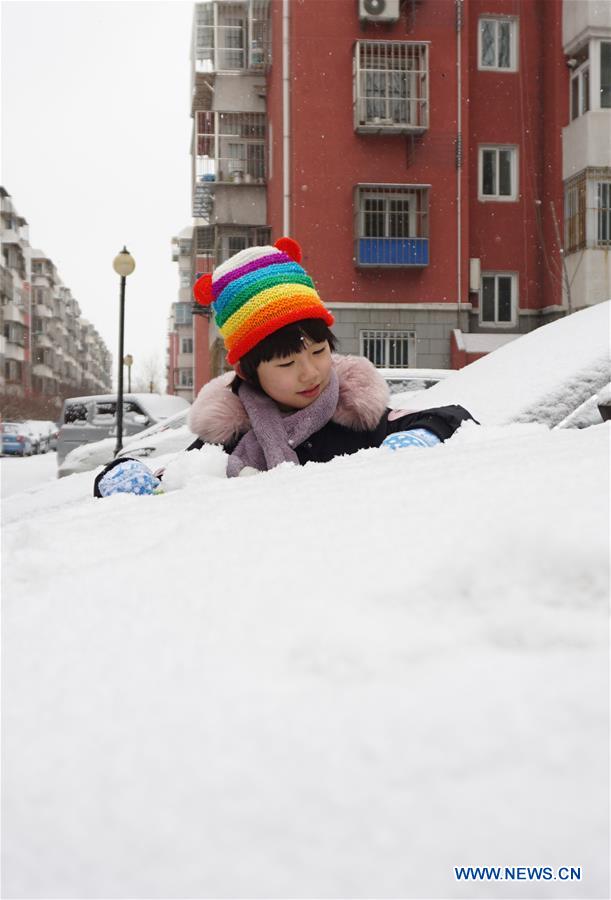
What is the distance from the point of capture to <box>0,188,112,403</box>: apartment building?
5331cm

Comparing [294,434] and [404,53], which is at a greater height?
[404,53]

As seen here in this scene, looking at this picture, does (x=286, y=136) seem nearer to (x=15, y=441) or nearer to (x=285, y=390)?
Answer: (x=285, y=390)

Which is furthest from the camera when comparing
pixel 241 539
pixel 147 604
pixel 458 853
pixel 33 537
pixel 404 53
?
pixel 404 53

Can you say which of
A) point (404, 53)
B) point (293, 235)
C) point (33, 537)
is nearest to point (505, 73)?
point (404, 53)

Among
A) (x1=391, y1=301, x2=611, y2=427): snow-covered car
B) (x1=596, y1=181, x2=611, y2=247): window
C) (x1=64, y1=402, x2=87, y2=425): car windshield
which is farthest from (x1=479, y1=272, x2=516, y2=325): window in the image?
(x1=391, y1=301, x2=611, y2=427): snow-covered car

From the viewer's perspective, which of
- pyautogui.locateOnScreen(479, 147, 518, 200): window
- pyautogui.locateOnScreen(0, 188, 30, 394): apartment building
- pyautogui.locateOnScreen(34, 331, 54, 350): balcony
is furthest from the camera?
pyautogui.locateOnScreen(34, 331, 54, 350): balcony

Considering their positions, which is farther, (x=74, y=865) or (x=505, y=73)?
(x=505, y=73)

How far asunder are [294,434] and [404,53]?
53.4 ft

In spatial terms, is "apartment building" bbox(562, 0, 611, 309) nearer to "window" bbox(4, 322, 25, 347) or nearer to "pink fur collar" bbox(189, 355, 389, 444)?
"pink fur collar" bbox(189, 355, 389, 444)

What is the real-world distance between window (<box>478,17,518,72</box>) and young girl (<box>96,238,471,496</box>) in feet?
55.3

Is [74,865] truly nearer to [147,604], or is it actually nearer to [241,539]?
[147,604]

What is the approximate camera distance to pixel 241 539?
0.96 metres

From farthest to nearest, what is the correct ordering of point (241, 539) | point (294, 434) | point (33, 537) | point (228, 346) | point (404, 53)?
point (404, 53)
point (228, 346)
point (294, 434)
point (33, 537)
point (241, 539)

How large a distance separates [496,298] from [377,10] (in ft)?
19.1
